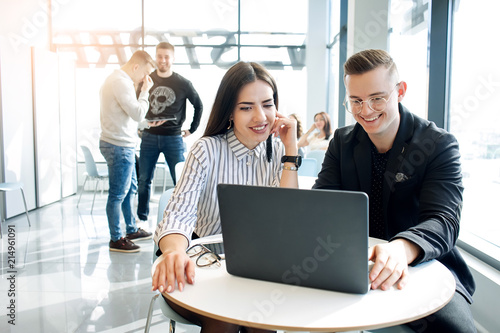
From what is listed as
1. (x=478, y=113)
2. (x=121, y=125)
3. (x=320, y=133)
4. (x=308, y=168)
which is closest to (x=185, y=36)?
(x=320, y=133)

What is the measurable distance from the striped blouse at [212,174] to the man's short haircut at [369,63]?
1.48ft

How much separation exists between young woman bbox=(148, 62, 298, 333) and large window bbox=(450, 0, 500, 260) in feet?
3.82

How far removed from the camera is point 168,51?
3660 mm

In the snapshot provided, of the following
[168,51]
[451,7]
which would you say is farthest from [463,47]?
[168,51]

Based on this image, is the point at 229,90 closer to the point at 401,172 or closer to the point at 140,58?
the point at 401,172

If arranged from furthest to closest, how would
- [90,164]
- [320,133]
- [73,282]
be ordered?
[90,164]
[320,133]
[73,282]

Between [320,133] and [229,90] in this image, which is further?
[320,133]

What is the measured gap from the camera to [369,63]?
55.2 inches

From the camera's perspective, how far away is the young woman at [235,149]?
1412 mm

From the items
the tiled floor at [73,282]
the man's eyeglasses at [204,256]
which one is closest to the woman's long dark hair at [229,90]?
the man's eyeglasses at [204,256]

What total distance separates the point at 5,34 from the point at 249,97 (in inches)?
162

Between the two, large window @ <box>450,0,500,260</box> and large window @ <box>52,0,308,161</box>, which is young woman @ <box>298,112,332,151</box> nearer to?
large window @ <box>52,0,308,161</box>

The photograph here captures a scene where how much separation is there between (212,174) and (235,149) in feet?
0.45

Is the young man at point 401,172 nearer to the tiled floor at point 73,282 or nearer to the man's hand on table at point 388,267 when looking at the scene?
the man's hand on table at point 388,267
